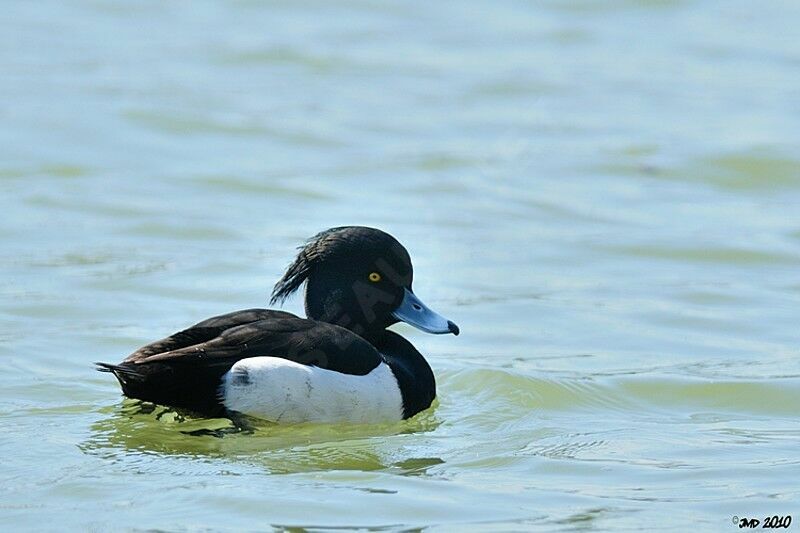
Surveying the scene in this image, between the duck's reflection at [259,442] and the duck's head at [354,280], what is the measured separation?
82 cm

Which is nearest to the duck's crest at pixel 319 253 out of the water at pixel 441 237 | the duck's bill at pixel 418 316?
the duck's bill at pixel 418 316

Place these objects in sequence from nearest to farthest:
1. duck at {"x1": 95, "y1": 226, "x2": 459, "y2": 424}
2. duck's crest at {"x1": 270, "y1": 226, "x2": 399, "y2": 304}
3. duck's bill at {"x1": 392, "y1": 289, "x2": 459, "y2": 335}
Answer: duck at {"x1": 95, "y1": 226, "x2": 459, "y2": 424} < duck's crest at {"x1": 270, "y1": 226, "x2": 399, "y2": 304} < duck's bill at {"x1": 392, "y1": 289, "x2": 459, "y2": 335}

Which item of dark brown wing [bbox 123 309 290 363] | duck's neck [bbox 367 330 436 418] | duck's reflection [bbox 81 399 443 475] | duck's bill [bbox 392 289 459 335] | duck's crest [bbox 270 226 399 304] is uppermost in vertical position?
duck's crest [bbox 270 226 399 304]

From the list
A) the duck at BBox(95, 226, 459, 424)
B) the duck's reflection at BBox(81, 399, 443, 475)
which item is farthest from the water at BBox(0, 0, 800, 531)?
the duck at BBox(95, 226, 459, 424)

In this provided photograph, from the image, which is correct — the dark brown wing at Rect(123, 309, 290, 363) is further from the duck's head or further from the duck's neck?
the duck's neck

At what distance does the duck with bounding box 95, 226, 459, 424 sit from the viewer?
759 cm

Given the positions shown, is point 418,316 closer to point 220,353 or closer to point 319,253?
point 319,253

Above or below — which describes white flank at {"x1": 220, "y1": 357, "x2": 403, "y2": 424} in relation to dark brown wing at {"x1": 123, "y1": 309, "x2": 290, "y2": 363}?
below

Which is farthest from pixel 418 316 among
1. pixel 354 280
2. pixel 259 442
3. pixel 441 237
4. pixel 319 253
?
pixel 441 237

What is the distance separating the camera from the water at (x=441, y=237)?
7195 mm

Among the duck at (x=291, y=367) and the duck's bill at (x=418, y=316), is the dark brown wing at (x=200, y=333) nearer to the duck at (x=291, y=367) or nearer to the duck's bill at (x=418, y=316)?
the duck at (x=291, y=367)

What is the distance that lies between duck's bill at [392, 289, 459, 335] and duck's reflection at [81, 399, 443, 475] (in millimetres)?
789

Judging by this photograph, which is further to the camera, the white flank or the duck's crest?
the duck's crest

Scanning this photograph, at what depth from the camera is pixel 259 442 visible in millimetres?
7680
